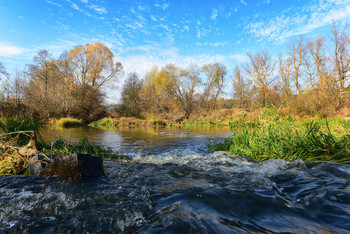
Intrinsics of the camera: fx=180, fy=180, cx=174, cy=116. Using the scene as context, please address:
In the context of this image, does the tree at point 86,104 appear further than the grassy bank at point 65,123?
Yes

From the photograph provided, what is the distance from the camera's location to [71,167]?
275 centimetres

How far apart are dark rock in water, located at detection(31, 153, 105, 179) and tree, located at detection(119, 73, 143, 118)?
31298mm

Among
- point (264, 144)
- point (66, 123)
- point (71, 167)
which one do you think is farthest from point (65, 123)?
point (264, 144)

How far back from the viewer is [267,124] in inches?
184

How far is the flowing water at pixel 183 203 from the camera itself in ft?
5.21

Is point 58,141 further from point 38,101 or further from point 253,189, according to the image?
point 38,101

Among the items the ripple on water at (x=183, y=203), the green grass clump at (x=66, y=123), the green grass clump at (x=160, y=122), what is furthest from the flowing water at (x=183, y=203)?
the green grass clump at (x=160, y=122)

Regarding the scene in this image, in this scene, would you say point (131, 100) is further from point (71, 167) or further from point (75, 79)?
point (71, 167)

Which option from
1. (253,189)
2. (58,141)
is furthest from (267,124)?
(58,141)

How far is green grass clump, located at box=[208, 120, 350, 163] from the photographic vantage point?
3912 millimetres

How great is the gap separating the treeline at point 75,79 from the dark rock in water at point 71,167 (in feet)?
75.1

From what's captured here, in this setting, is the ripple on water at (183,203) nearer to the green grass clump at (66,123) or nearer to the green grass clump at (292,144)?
the green grass clump at (292,144)

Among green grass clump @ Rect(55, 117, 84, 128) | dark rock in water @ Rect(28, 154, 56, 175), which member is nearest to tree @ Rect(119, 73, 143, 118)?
green grass clump @ Rect(55, 117, 84, 128)

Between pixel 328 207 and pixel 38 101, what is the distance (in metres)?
20.5
